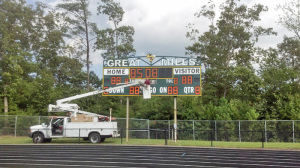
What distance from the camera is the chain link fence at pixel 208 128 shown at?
29250mm

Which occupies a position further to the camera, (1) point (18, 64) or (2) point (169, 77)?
(1) point (18, 64)

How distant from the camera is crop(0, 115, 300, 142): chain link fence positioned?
96.0ft

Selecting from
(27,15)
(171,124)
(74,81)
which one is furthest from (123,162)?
(27,15)

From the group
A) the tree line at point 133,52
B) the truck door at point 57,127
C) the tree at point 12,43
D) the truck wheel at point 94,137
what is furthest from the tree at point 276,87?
the tree at point 12,43

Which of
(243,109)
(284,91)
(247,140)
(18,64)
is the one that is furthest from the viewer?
(18,64)

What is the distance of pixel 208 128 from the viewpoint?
104 ft

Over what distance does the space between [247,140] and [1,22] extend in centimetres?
3551

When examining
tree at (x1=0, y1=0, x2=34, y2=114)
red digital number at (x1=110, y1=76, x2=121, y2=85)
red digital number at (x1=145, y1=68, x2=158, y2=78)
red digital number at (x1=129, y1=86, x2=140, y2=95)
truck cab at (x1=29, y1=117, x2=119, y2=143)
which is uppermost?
tree at (x1=0, y1=0, x2=34, y2=114)

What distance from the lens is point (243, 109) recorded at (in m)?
34.8

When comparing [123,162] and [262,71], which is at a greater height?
[262,71]

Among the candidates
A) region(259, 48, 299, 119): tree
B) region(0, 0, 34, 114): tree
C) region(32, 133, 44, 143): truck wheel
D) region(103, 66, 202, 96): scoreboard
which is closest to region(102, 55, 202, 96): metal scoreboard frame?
region(103, 66, 202, 96): scoreboard

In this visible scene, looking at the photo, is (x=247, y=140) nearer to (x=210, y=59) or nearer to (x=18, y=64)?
(x=210, y=59)

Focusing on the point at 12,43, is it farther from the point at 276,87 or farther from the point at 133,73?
the point at 276,87

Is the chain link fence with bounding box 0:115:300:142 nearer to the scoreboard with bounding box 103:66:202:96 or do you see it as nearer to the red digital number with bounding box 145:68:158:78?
the scoreboard with bounding box 103:66:202:96
